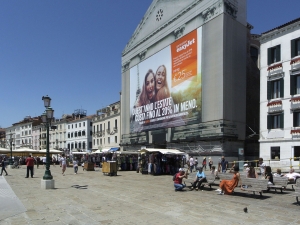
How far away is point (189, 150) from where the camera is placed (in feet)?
115

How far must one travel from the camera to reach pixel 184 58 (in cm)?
3706

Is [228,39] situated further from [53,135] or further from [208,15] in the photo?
[53,135]

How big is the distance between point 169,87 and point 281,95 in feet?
49.0

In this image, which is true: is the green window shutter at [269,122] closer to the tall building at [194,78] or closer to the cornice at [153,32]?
the tall building at [194,78]

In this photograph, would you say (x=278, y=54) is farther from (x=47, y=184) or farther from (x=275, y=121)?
(x=47, y=184)

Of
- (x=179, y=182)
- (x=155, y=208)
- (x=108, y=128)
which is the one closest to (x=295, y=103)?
(x=179, y=182)

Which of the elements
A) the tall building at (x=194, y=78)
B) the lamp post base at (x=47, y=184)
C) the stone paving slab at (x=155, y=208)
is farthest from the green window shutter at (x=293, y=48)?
the lamp post base at (x=47, y=184)

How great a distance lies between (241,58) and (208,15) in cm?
576

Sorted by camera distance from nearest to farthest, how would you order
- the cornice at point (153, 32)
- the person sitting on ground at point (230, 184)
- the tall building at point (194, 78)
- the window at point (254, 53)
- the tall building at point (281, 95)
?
the person sitting on ground at point (230, 184)
the tall building at point (281, 95)
the tall building at point (194, 78)
the cornice at point (153, 32)
the window at point (254, 53)

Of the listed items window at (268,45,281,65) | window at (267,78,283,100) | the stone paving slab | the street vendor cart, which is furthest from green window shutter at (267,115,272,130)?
the stone paving slab

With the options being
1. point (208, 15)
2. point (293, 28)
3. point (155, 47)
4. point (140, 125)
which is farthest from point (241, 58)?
point (140, 125)

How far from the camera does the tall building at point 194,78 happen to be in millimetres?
32531

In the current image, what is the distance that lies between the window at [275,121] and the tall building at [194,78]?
12.7 feet

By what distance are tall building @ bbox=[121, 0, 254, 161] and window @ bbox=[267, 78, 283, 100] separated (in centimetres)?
486
